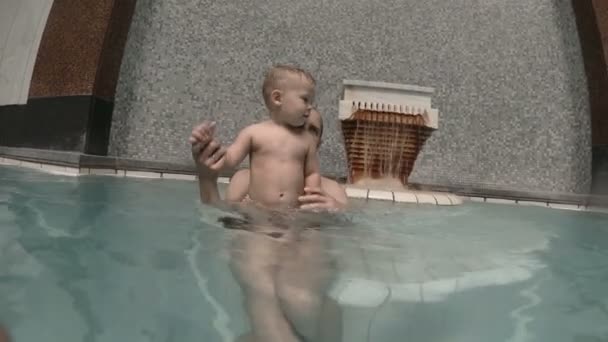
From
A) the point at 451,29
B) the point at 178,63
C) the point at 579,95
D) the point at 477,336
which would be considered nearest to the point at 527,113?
the point at 579,95

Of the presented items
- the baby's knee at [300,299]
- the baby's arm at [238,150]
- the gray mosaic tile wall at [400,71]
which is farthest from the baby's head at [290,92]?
the gray mosaic tile wall at [400,71]

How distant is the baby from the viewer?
83.8 inches

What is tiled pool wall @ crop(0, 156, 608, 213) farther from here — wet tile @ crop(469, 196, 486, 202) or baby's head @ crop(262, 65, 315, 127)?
baby's head @ crop(262, 65, 315, 127)

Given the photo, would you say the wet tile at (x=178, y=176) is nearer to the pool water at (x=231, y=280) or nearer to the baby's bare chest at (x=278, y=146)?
the pool water at (x=231, y=280)

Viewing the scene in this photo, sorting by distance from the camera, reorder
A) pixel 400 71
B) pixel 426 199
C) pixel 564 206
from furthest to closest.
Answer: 1. pixel 400 71
2. pixel 564 206
3. pixel 426 199

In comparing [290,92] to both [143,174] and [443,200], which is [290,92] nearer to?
[443,200]

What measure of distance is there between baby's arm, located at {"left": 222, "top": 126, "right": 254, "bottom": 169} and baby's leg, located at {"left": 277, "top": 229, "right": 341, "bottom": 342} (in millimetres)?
546

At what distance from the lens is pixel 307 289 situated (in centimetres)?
116

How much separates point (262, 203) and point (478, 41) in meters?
5.05

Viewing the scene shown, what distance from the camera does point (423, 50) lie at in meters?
6.36

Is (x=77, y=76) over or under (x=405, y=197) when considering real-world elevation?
Result: over

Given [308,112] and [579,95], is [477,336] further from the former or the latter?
[579,95]

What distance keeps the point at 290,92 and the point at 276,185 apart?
37 centimetres

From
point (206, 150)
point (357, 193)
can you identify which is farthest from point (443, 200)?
point (206, 150)
